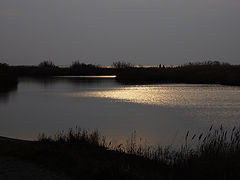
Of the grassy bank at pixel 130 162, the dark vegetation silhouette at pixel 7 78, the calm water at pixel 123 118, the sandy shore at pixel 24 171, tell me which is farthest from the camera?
the dark vegetation silhouette at pixel 7 78

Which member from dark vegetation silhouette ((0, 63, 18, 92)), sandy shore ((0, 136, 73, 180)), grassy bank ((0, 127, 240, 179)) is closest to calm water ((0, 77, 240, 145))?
grassy bank ((0, 127, 240, 179))

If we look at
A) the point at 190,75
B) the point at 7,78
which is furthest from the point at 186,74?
the point at 7,78

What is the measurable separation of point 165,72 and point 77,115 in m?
22.3

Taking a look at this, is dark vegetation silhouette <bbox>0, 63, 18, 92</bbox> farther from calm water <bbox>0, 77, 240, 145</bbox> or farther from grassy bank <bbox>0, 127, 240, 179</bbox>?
grassy bank <bbox>0, 127, 240, 179</bbox>

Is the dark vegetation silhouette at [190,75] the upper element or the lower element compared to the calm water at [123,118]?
upper

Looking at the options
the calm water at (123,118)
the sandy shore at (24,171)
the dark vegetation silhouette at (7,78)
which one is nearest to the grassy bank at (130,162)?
the sandy shore at (24,171)

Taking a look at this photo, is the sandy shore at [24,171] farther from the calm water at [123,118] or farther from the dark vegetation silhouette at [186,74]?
the dark vegetation silhouette at [186,74]

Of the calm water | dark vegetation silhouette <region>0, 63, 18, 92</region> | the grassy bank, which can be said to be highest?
dark vegetation silhouette <region>0, 63, 18, 92</region>

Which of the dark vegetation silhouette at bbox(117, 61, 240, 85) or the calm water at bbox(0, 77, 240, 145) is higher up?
the dark vegetation silhouette at bbox(117, 61, 240, 85)

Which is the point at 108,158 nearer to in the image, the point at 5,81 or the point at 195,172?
the point at 195,172

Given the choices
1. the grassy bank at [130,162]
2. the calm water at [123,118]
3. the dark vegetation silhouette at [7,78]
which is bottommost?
the calm water at [123,118]

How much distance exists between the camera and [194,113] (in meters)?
14.5

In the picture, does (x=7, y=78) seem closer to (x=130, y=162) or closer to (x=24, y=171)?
(x=130, y=162)

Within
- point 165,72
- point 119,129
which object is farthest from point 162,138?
point 165,72
